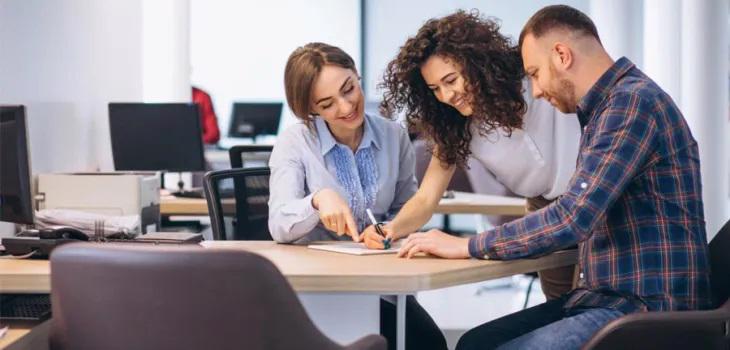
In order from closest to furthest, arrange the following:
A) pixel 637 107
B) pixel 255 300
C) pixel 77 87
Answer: pixel 255 300, pixel 637 107, pixel 77 87

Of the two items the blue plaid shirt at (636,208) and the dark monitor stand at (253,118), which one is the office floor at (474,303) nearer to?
the blue plaid shirt at (636,208)

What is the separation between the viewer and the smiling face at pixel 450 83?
260 cm

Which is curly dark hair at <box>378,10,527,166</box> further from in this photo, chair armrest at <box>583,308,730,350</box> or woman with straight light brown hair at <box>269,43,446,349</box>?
chair armrest at <box>583,308,730,350</box>

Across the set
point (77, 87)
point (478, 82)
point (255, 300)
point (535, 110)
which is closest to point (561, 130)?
point (535, 110)

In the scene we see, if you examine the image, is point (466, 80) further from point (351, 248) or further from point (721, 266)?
point (721, 266)

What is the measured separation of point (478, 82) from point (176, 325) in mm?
1268

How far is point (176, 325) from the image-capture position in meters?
1.59

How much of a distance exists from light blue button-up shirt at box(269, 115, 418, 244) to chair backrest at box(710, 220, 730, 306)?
1006 millimetres

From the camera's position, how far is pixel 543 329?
217 cm

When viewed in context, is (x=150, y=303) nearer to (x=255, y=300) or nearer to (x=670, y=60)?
(x=255, y=300)

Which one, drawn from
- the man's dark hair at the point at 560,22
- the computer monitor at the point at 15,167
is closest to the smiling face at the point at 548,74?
the man's dark hair at the point at 560,22

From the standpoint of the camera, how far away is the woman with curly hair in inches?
103

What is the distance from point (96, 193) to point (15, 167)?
1103mm

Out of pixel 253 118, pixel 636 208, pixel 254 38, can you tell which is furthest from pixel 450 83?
pixel 254 38
